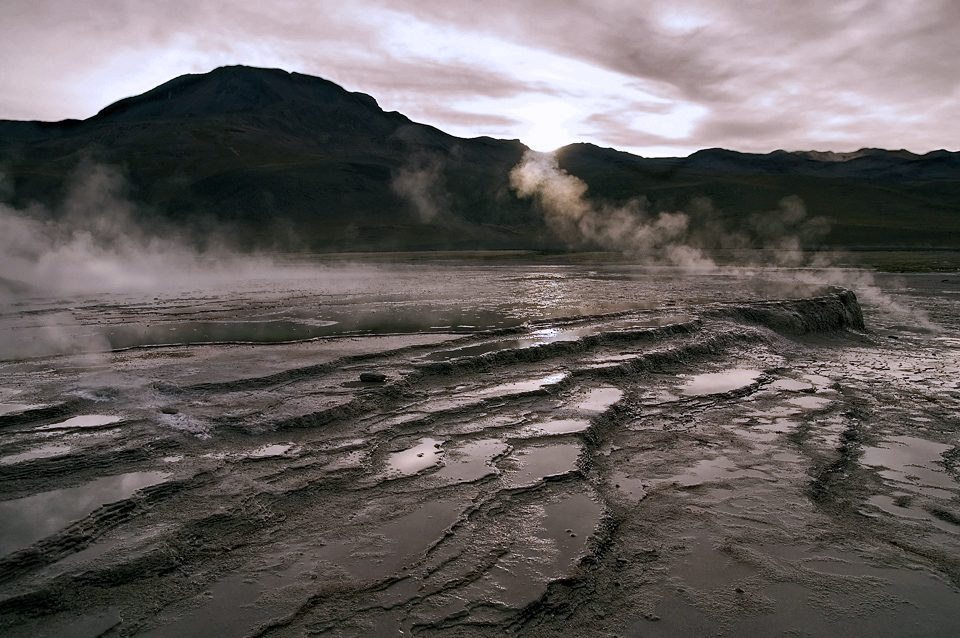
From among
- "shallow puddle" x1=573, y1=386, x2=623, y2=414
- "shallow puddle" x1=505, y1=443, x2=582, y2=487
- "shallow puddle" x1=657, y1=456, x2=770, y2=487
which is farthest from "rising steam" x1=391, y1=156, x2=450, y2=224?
"shallow puddle" x1=657, y1=456, x2=770, y2=487

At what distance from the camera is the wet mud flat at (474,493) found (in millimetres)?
3072

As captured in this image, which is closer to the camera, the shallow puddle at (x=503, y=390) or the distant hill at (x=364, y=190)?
the shallow puddle at (x=503, y=390)

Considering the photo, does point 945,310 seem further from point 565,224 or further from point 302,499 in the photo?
point 565,224

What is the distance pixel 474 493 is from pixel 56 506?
2.84 metres

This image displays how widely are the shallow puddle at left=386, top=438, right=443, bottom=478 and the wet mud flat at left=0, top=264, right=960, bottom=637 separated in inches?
1.1

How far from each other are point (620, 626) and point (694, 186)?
8859 cm

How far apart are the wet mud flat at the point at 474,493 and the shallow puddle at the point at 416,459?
0.03m

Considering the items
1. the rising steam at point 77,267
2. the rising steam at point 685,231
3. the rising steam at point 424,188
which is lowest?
the rising steam at point 77,267

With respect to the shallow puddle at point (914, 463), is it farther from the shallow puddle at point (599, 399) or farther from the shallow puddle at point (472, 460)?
the shallow puddle at point (472, 460)

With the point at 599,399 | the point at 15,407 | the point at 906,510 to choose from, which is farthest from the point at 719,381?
the point at 15,407

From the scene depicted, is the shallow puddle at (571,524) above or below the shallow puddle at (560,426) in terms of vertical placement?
below

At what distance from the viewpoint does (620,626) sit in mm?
2938

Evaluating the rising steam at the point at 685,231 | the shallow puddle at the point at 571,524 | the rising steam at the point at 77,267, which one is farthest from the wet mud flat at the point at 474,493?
the rising steam at the point at 685,231

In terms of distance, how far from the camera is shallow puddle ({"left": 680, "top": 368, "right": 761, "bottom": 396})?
24.2ft
